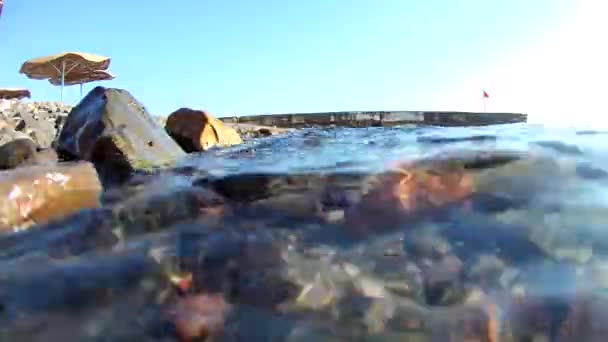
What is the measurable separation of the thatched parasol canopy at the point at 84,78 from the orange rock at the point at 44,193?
538 inches

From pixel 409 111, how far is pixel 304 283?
43.1 ft

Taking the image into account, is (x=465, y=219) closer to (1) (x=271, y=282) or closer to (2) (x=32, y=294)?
(1) (x=271, y=282)

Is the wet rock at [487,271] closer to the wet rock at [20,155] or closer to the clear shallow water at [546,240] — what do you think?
the clear shallow water at [546,240]

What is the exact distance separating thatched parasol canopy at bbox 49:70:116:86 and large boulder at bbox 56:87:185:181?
11441 mm

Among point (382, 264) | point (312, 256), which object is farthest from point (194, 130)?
point (382, 264)

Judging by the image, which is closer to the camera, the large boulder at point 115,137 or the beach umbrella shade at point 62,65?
the large boulder at point 115,137

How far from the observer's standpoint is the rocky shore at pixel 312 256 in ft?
3.95

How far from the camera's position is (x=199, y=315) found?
1253 millimetres

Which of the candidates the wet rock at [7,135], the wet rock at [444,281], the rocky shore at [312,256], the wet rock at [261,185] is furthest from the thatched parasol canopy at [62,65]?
the wet rock at [444,281]

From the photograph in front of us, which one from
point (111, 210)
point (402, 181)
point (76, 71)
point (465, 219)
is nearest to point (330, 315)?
point (465, 219)

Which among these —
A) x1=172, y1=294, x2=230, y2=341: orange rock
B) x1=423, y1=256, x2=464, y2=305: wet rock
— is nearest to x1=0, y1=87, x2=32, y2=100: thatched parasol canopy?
x1=172, y1=294, x2=230, y2=341: orange rock

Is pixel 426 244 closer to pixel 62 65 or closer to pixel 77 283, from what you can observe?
pixel 77 283

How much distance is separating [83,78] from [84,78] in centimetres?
3

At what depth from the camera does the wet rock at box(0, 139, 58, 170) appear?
3.82 meters
